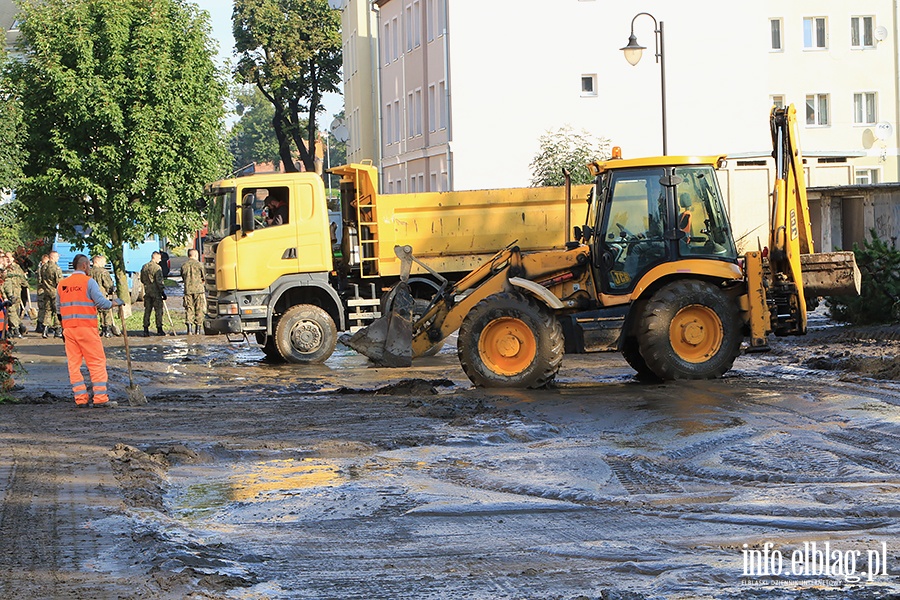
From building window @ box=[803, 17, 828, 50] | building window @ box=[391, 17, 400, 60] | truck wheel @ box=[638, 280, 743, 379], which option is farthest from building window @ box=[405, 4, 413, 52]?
truck wheel @ box=[638, 280, 743, 379]

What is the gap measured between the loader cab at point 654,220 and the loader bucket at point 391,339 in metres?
2.63

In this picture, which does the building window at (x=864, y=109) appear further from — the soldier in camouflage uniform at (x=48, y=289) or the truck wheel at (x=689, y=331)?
the truck wheel at (x=689, y=331)

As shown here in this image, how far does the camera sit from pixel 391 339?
16.1m

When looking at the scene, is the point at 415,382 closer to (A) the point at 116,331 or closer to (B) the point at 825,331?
(B) the point at 825,331

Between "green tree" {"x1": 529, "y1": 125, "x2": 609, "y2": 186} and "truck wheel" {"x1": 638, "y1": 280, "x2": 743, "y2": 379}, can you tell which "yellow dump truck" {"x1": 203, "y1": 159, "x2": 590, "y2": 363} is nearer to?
"truck wheel" {"x1": 638, "y1": 280, "x2": 743, "y2": 379}

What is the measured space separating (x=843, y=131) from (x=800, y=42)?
405 cm

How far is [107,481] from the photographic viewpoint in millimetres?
9344

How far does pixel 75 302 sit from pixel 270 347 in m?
5.79

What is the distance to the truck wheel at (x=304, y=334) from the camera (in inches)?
786

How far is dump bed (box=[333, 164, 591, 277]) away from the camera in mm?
19438

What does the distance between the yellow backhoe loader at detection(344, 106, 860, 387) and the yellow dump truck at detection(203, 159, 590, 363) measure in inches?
168

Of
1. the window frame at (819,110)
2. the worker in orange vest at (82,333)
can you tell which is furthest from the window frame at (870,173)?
the worker in orange vest at (82,333)

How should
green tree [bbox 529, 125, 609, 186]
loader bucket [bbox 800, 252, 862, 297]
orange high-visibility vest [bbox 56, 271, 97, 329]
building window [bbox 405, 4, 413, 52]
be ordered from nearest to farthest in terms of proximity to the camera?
orange high-visibility vest [bbox 56, 271, 97, 329], loader bucket [bbox 800, 252, 862, 297], green tree [bbox 529, 125, 609, 186], building window [bbox 405, 4, 413, 52]

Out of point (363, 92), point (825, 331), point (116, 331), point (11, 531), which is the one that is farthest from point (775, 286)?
point (363, 92)
